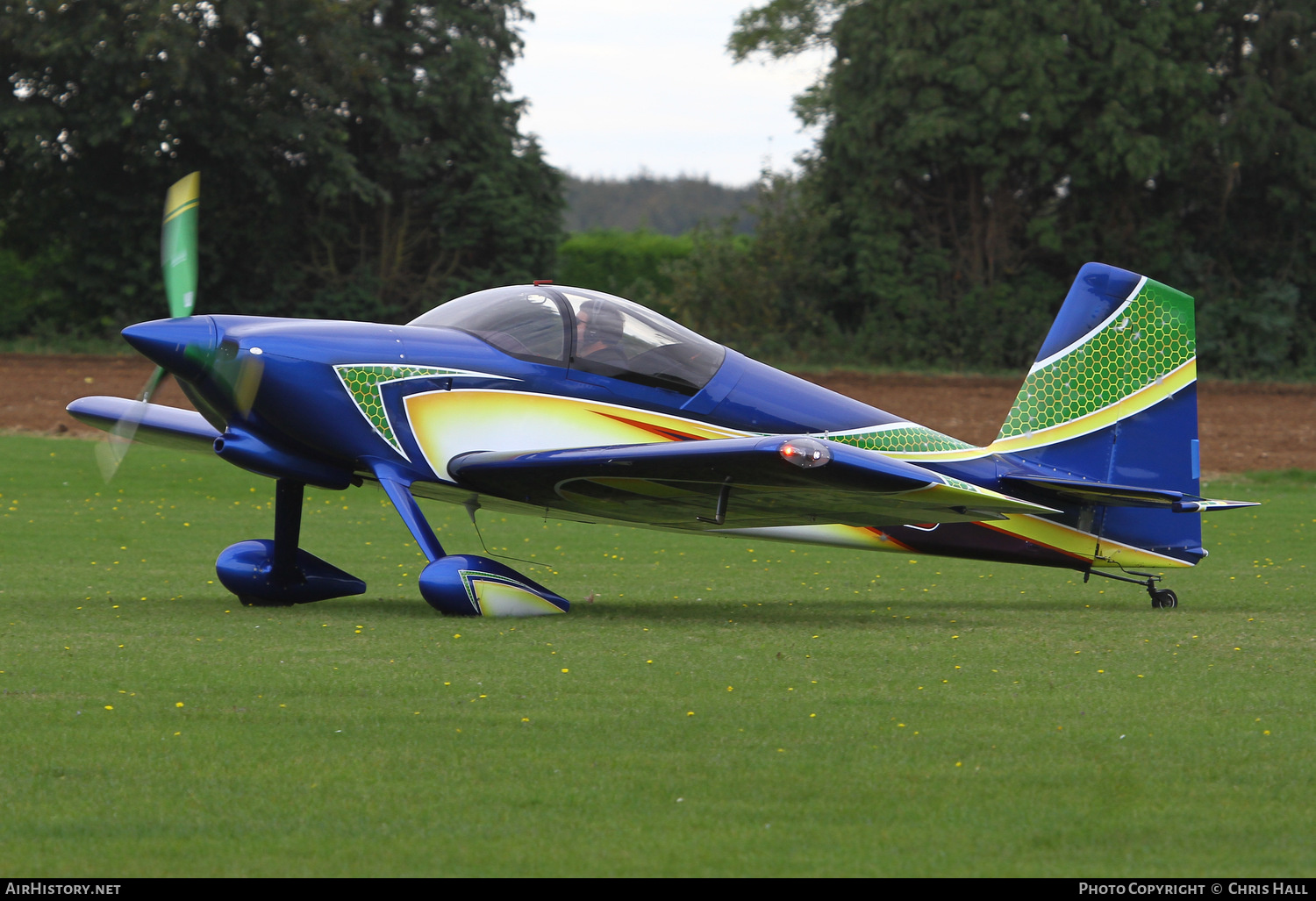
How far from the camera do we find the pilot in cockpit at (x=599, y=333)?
9.44m

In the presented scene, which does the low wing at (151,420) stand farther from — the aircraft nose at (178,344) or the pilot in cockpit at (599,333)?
the pilot in cockpit at (599,333)

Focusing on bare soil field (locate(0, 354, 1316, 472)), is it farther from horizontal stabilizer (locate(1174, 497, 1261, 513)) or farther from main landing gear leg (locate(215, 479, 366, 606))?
main landing gear leg (locate(215, 479, 366, 606))

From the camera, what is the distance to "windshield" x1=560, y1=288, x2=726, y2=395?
31.0 feet

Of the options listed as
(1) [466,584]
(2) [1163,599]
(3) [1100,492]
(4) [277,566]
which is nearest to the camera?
(1) [466,584]

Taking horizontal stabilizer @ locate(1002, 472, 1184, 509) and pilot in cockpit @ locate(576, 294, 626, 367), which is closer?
pilot in cockpit @ locate(576, 294, 626, 367)

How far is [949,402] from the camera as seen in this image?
98.6ft

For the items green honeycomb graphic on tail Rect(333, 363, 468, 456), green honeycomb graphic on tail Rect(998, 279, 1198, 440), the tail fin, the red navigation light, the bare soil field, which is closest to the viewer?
the red navigation light

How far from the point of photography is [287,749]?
17.5ft

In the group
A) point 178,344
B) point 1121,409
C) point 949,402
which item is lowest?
point 949,402

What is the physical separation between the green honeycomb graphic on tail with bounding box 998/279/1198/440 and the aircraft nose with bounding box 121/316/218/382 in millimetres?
5896

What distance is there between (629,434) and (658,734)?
3.98m

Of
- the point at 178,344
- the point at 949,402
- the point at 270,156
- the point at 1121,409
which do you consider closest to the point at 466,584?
the point at 178,344

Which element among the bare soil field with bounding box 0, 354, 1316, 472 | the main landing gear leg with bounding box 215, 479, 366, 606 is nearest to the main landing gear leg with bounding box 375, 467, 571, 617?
the main landing gear leg with bounding box 215, 479, 366, 606

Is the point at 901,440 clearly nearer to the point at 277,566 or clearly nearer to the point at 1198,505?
the point at 1198,505
